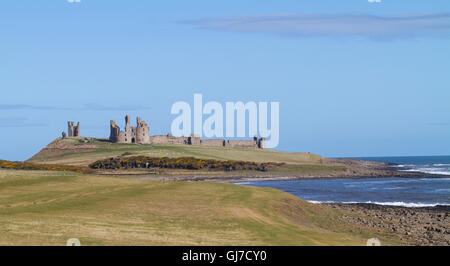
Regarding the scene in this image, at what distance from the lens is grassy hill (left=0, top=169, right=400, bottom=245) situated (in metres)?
23.4

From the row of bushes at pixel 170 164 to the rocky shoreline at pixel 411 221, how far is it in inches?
3172

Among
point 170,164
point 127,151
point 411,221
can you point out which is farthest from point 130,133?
point 411,221

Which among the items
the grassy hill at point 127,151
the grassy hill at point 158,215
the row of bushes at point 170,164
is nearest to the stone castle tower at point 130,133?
the grassy hill at point 127,151

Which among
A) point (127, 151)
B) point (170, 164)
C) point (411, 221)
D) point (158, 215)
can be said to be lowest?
point (170, 164)

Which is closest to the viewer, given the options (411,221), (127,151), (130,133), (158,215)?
(158,215)

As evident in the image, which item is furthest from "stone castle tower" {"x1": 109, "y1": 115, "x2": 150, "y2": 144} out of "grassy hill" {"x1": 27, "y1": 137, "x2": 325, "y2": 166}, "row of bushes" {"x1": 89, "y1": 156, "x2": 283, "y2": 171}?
"row of bushes" {"x1": 89, "y1": 156, "x2": 283, "y2": 171}

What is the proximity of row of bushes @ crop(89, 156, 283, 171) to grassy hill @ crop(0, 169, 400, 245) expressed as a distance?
79.9 metres

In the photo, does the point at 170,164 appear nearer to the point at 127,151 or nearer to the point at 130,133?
the point at 127,151

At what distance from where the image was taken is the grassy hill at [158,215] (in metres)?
23.4

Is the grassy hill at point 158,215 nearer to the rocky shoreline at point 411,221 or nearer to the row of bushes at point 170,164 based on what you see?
the rocky shoreline at point 411,221

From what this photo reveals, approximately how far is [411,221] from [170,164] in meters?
95.0

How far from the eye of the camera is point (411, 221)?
4075 cm

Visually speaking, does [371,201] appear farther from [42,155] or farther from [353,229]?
[42,155]

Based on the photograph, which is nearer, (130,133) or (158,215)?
(158,215)
